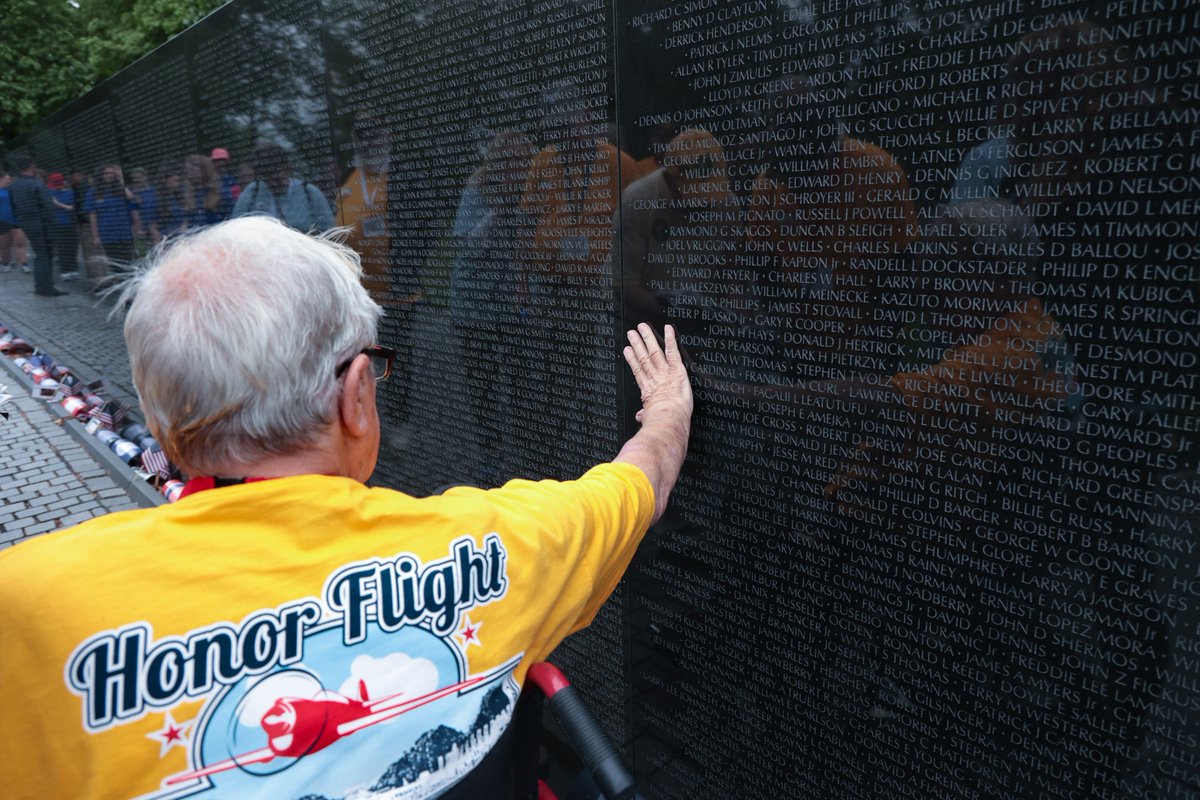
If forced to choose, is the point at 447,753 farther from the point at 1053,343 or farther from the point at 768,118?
the point at 768,118

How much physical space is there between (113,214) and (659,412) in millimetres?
8053

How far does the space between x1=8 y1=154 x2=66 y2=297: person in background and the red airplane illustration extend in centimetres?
1270

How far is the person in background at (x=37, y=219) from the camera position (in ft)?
37.8

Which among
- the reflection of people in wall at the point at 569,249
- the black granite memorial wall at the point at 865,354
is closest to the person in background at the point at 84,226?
the black granite memorial wall at the point at 865,354

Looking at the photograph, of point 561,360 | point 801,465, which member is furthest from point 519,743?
point 561,360

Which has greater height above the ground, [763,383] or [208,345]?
[208,345]

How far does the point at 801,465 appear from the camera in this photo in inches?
85.4

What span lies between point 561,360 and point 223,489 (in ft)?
5.80

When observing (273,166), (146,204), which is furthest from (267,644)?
(146,204)

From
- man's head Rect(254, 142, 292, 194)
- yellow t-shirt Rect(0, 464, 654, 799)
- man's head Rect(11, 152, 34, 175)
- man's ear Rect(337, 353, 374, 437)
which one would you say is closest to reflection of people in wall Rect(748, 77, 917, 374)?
yellow t-shirt Rect(0, 464, 654, 799)

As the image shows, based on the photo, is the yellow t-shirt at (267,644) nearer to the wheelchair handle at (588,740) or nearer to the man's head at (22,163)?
the wheelchair handle at (588,740)

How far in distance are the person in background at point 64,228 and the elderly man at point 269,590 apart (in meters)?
10.6

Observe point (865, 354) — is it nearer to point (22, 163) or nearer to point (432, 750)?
point (432, 750)

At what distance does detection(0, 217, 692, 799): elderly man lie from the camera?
3.65ft
